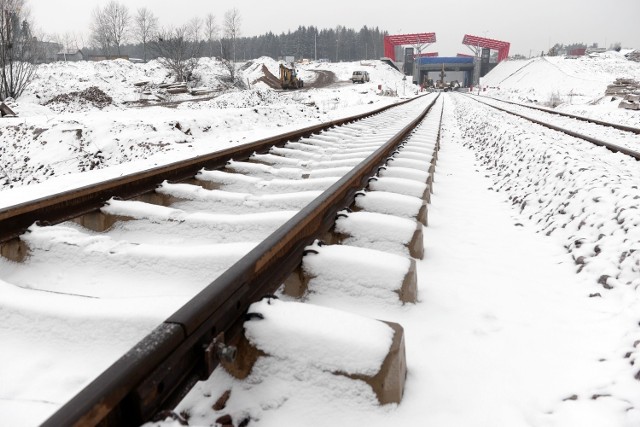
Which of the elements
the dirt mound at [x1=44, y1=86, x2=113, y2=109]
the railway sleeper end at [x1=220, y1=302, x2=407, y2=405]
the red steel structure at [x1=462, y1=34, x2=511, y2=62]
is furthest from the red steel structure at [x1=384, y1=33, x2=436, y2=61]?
the railway sleeper end at [x1=220, y1=302, x2=407, y2=405]

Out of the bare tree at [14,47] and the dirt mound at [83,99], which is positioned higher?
the bare tree at [14,47]

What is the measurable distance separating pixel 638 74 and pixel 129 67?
6165 centimetres

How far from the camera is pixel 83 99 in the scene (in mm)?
26641

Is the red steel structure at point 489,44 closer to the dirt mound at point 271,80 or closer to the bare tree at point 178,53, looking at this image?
the dirt mound at point 271,80

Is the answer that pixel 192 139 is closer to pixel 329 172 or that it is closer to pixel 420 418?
pixel 329 172

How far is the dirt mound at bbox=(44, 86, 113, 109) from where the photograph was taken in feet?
83.7

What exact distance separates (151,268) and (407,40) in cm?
10694

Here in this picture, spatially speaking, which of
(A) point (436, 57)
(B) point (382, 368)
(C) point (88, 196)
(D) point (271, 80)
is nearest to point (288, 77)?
(D) point (271, 80)

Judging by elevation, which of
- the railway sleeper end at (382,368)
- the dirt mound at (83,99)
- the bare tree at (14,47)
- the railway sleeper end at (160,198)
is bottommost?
the railway sleeper end at (382,368)

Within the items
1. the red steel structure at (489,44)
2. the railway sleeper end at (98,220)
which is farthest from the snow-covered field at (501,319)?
the red steel structure at (489,44)

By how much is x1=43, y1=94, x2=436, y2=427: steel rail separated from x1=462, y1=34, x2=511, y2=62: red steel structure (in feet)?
360

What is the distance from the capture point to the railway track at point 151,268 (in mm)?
1157

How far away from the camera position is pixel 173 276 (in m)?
2.13

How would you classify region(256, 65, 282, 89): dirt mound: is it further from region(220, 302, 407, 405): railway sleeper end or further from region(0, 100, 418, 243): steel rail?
region(220, 302, 407, 405): railway sleeper end
